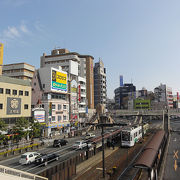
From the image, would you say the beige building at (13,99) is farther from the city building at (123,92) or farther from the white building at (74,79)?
the city building at (123,92)

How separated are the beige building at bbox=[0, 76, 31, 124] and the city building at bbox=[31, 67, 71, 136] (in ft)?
25.7

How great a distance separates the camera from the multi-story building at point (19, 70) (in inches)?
3127

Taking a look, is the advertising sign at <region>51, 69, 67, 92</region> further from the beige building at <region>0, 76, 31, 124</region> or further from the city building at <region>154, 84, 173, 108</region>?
the city building at <region>154, 84, 173, 108</region>

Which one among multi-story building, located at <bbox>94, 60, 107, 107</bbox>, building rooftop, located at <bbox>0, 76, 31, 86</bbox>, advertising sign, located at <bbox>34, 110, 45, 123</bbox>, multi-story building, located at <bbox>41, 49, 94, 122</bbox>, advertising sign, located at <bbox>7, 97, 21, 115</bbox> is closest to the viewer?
advertising sign, located at <bbox>7, 97, 21, 115</bbox>

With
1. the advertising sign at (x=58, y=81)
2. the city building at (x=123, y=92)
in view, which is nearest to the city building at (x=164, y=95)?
the city building at (x=123, y=92)

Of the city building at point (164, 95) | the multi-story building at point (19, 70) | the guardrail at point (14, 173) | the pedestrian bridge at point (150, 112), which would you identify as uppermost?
the multi-story building at point (19, 70)

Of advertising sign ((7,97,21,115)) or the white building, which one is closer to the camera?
advertising sign ((7,97,21,115))

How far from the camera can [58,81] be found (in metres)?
60.6

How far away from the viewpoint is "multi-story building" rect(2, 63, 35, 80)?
79.4 metres

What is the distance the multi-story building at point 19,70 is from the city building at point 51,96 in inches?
893

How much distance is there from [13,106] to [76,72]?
3843 centimetres

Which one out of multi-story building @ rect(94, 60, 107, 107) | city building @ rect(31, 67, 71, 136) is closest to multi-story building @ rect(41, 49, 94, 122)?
city building @ rect(31, 67, 71, 136)

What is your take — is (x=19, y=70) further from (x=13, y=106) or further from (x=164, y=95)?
(x=164, y=95)

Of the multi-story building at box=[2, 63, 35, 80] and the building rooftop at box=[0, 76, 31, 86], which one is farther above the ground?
the multi-story building at box=[2, 63, 35, 80]
